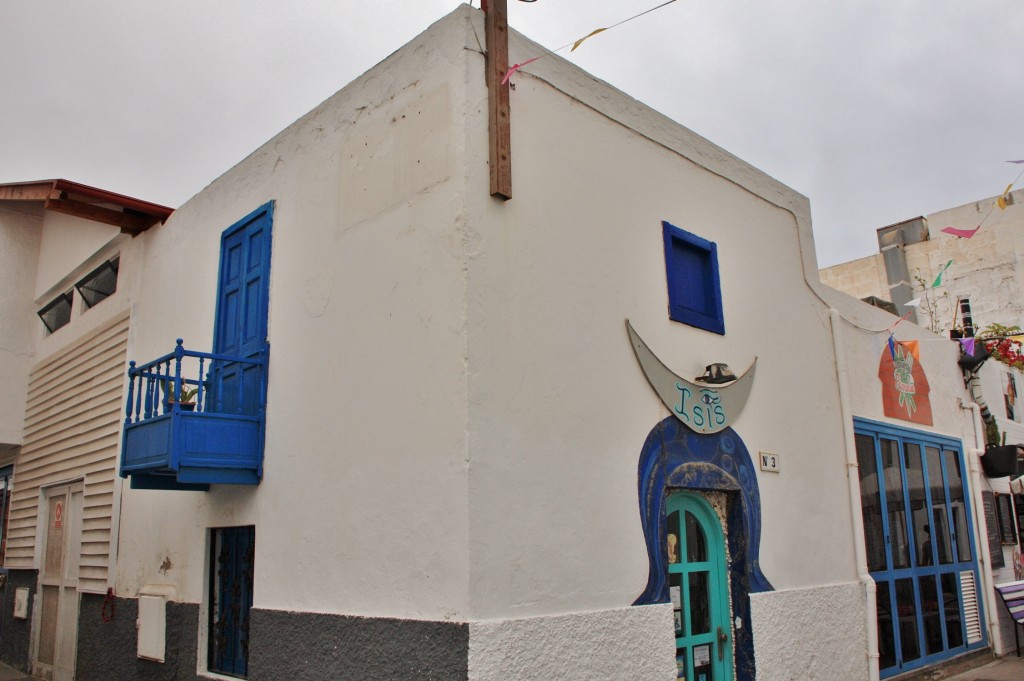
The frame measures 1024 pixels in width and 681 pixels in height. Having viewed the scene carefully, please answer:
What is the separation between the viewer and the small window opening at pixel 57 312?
37.7ft

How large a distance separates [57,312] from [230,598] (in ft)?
21.7

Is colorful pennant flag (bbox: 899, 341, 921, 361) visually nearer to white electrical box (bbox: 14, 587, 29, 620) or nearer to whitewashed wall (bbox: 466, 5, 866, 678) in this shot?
whitewashed wall (bbox: 466, 5, 866, 678)

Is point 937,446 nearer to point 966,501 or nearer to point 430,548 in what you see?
point 966,501

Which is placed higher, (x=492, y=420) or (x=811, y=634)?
(x=492, y=420)

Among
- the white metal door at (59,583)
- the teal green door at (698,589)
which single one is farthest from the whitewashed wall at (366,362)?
the white metal door at (59,583)

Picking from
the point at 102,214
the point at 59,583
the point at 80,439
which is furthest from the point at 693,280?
the point at 59,583

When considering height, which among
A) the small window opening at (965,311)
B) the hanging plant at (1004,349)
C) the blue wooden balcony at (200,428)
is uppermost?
the small window opening at (965,311)

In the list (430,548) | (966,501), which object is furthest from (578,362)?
(966,501)

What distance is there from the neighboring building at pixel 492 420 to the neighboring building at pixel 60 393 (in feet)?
1.36

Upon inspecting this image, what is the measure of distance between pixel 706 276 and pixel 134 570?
6.32m

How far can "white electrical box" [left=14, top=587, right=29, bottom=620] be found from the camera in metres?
10.7

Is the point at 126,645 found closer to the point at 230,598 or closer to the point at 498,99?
the point at 230,598

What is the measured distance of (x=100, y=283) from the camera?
10570 mm

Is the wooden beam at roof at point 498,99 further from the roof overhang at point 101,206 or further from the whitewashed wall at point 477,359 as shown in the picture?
the roof overhang at point 101,206
